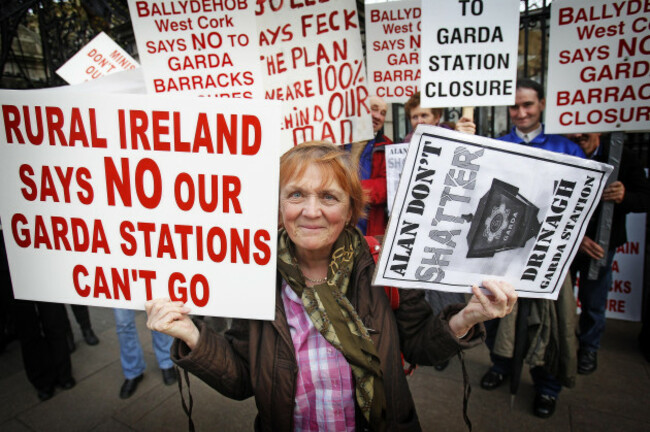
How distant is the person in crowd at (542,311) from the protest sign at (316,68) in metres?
1.25

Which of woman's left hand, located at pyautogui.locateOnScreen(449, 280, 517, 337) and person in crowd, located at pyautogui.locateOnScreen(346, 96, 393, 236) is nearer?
woman's left hand, located at pyautogui.locateOnScreen(449, 280, 517, 337)

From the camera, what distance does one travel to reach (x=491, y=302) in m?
1.28

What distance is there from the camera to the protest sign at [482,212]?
3.74 ft

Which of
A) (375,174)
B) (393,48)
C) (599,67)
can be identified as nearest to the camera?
(599,67)

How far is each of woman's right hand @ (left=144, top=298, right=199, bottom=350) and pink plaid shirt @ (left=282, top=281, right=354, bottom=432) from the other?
375 millimetres

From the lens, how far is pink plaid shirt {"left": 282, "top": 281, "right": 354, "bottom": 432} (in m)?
1.40

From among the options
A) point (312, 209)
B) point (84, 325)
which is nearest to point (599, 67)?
point (312, 209)

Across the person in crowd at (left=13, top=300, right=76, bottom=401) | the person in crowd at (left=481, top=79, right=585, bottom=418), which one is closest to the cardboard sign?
the person in crowd at (left=481, top=79, right=585, bottom=418)

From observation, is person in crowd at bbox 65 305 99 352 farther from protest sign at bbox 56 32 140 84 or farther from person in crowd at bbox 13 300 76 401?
protest sign at bbox 56 32 140 84

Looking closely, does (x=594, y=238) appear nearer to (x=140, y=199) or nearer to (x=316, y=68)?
(x=316, y=68)

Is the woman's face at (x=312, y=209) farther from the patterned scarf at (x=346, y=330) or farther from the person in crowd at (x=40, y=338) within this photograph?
the person in crowd at (x=40, y=338)

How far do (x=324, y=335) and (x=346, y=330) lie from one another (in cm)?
8

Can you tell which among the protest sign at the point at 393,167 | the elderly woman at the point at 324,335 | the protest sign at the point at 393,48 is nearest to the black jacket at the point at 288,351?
the elderly woman at the point at 324,335

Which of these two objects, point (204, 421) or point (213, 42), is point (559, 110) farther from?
point (204, 421)
